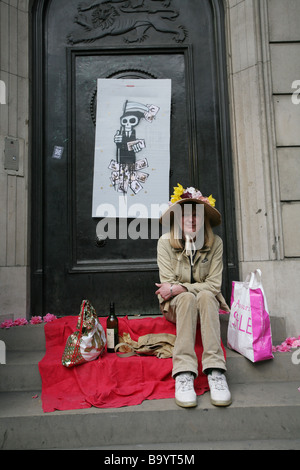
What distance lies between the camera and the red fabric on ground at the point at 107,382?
245 cm

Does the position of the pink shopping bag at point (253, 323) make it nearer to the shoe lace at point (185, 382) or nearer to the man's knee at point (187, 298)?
the man's knee at point (187, 298)

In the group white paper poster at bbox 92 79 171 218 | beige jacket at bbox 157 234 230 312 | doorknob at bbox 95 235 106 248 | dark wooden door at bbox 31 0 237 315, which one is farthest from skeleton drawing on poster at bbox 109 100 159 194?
beige jacket at bbox 157 234 230 312

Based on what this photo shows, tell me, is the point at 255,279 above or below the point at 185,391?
above

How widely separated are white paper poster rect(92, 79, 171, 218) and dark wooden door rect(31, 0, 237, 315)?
109 millimetres

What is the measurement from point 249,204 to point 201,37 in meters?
2.34

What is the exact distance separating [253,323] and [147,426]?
1.12m

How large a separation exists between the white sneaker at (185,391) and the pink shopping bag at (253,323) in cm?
58

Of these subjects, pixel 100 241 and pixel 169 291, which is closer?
pixel 169 291

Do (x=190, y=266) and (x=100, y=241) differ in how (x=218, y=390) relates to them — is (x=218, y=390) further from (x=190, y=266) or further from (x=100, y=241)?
(x=100, y=241)

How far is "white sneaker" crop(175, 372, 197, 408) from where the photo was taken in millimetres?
2310

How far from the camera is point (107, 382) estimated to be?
8.70ft

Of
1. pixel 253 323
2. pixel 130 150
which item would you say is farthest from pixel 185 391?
pixel 130 150

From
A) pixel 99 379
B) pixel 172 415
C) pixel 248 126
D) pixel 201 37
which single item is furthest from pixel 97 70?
pixel 172 415

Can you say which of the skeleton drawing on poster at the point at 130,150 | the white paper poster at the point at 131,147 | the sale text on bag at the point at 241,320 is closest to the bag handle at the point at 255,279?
the sale text on bag at the point at 241,320
